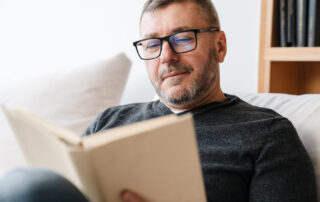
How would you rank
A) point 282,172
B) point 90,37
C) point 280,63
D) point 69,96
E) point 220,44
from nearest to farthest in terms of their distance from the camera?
point 282,172 < point 220,44 < point 280,63 < point 69,96 < point 90,37

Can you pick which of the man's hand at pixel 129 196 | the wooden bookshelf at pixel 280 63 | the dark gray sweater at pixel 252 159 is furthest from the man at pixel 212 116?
the man's hand at pixel 129 196

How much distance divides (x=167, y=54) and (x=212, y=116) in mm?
212

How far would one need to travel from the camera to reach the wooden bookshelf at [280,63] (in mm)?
1172

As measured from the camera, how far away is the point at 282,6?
1172 mm

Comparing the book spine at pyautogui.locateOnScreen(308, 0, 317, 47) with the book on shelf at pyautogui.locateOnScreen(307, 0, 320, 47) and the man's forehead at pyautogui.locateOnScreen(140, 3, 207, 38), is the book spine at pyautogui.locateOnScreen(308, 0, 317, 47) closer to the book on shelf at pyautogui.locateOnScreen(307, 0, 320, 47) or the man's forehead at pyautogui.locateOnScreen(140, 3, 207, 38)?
the book on shelf at pyautogui.locateOnScreen(307, 0, 320, 47)

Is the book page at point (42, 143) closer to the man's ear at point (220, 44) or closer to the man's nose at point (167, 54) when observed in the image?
the man's nose at point (167, 54)

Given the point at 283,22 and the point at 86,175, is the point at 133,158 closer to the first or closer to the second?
the point at 86,175

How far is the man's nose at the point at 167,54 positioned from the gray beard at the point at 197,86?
0.07ft

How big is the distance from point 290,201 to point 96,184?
461mm

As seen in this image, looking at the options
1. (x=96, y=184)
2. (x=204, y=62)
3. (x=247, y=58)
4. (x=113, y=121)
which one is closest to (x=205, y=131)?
(x=204, y=62)

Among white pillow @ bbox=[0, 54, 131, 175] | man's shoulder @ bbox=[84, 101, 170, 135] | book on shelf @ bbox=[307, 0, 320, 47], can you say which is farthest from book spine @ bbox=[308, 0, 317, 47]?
white pillow @ bbox=[0, 54, 131, 175]

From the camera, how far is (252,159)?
84 centimetres

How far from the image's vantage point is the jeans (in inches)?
19.1

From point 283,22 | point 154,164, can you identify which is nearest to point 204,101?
point 283,22
